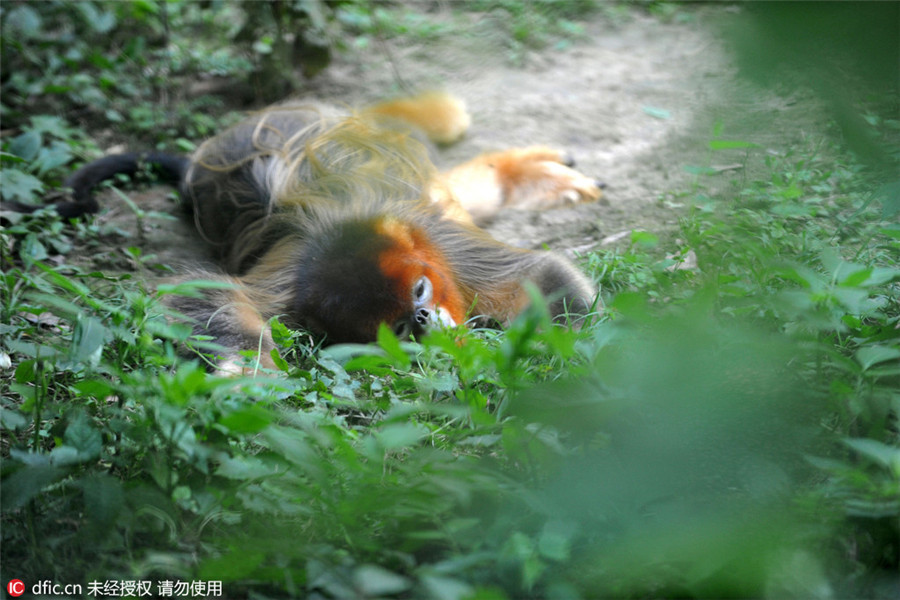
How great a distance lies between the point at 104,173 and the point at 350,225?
2.16m

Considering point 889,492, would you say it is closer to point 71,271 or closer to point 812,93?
point 812,93

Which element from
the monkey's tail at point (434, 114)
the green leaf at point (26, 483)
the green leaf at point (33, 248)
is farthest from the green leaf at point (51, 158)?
the green leaf at point (26, 483)

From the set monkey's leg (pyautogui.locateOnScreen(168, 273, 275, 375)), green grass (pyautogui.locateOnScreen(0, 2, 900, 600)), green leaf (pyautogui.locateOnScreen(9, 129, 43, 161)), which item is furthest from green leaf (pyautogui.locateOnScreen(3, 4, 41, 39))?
green grass (pyautogui.locateOnScreen(0, 2, 900, 600))

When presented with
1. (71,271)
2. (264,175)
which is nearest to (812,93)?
(264,175)

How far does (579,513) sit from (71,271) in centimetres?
312

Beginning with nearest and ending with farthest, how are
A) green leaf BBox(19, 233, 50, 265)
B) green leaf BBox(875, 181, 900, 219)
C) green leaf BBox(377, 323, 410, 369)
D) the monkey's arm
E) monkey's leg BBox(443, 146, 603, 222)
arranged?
1. green leaf BBox(377, 323, 410, 369)
2. green leaf BBox(875, 181, 900, 219)
3. the monkey's arm
4. green leaf BBox(19, 233, 50, 265)
5. monkey's leg BBox(443, 146, 603, 222)

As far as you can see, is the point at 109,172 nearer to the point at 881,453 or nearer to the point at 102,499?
the point at 102,499

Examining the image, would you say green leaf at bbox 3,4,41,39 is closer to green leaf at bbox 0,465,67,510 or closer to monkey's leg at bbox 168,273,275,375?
monkey's leg at bbox 168,273,275,375

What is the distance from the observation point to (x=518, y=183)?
5.20 metres

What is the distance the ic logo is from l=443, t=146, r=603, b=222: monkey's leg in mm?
3375

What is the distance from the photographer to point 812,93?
161 cm

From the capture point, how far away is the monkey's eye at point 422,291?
340 cm

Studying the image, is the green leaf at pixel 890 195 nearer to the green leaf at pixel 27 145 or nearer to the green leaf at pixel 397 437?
the green leaf at pixel 397 437

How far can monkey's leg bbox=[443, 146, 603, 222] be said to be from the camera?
497 centimetres
